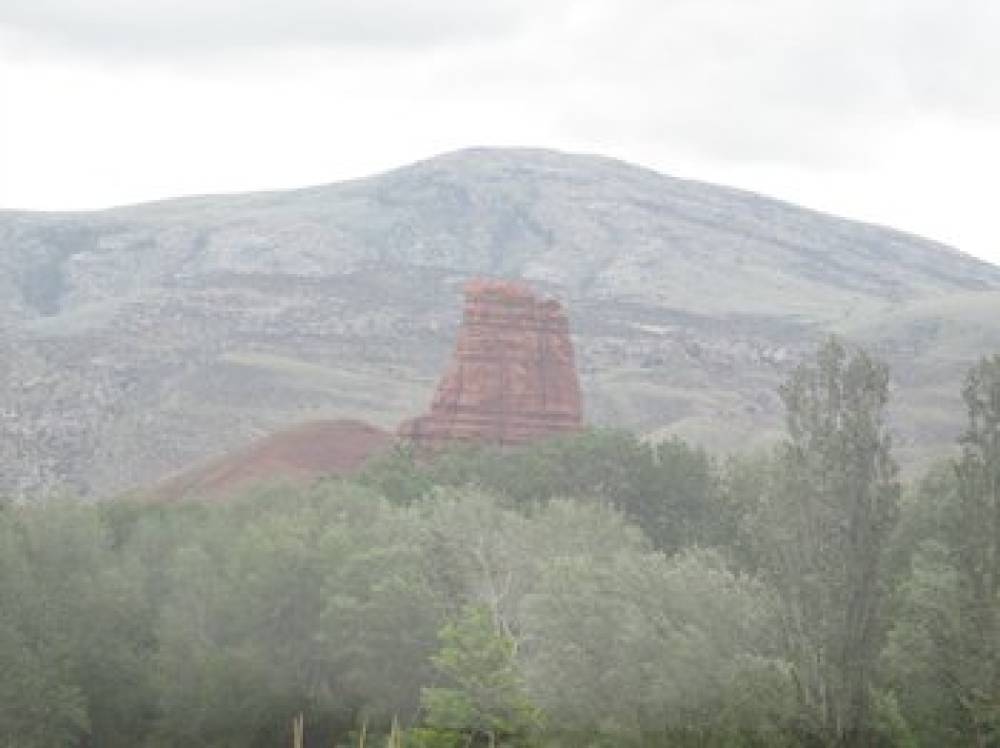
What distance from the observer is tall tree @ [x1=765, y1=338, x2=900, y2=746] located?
39.0 metres

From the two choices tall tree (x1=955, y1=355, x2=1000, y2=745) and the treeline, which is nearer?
tall tree (x1=955, y1=355, x2=1000, y2=745)

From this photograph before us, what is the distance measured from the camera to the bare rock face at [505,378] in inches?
4114

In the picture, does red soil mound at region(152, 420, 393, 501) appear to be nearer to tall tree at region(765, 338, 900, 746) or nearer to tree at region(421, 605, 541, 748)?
tree at region(421, 605, 541, 748)

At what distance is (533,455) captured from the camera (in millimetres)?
82125

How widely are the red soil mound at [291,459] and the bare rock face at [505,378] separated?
14.9ft

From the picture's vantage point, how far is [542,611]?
1853 inches

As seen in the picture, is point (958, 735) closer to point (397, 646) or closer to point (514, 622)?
point (514, 622)

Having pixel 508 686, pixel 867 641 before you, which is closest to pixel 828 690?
pixel 867 641

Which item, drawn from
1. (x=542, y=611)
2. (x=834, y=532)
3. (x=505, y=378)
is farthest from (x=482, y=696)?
(x=505, y=378)

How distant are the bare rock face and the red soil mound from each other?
14.9 feet

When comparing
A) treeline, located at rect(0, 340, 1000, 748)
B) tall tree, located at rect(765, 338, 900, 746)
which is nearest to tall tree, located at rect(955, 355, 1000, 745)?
treeline, located at rect(0, 340, 1000, 748)

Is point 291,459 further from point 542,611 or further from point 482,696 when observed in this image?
point 482,696

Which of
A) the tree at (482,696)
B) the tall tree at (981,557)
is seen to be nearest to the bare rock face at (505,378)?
the tree at (482,696)

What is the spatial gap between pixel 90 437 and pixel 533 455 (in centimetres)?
7925
